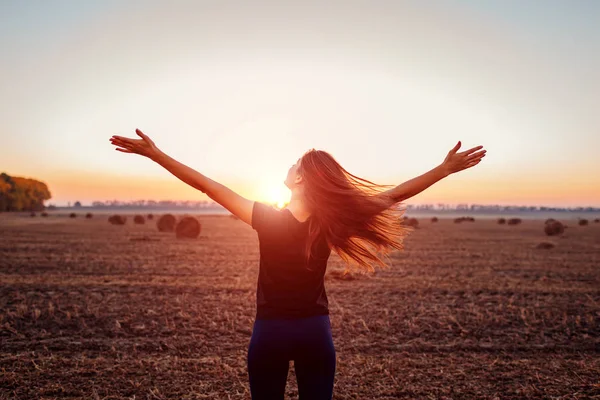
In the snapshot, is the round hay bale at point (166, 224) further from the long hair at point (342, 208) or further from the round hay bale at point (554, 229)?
the long hair at point (342, 208)

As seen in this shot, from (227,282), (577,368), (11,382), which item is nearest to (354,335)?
(577,368)

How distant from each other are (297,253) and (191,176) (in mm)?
729

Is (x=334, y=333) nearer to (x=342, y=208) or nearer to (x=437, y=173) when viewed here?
(x=437, y=173)

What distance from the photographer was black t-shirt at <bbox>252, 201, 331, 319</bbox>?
2521 millimetres

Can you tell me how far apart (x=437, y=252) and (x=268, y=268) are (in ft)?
80.8

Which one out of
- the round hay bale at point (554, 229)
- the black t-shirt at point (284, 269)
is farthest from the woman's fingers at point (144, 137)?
the round hay bale at point (554, 229)

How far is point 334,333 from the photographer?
9102mm

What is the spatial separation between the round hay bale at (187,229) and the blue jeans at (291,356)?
3299 cm

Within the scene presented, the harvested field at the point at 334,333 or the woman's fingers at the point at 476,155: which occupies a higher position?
the woman's fingers at the point at 476,155

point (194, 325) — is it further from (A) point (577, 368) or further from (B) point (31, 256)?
(B) point (31, 256)

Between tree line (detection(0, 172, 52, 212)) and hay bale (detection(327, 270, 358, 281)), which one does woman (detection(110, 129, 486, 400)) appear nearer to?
hay bale (detection(327, 270, 358, 281))

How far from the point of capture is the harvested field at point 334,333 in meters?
6.48

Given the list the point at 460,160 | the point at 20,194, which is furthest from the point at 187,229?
the point at 20,194

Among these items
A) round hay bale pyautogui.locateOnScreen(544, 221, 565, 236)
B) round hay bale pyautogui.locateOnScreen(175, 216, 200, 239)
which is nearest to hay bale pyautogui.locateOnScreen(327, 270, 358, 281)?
round hay bale pyautogui.locateOnScreen(175, 216, 200, 239)
